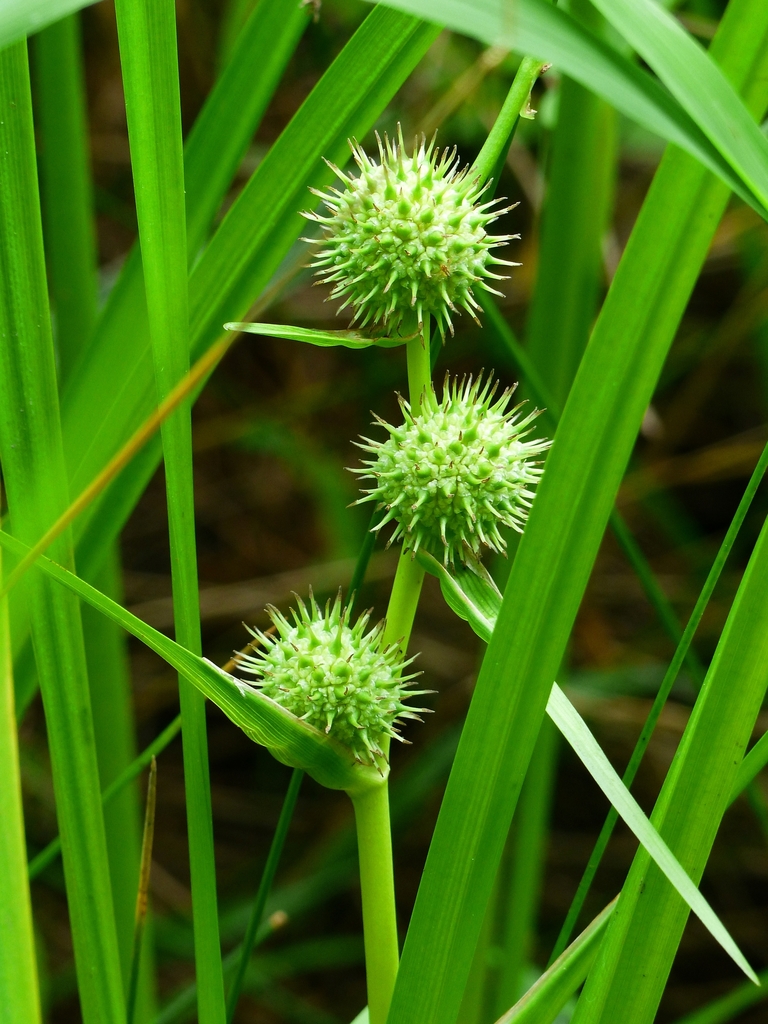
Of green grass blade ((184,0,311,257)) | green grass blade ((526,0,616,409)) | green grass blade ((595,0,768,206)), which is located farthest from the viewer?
green grass blade ((526,0,616,409))

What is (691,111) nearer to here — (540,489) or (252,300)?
(540,489)

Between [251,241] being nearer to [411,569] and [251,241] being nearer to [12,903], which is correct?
[411,569]

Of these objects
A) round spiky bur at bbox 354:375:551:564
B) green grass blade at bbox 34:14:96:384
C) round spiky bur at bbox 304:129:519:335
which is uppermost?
green grass blade at bbox 34:14:96:384

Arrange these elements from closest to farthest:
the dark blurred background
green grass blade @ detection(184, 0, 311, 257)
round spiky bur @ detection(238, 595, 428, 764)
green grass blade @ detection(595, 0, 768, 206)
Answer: green grass blade @ detection(595, 0, 768, 206)
round spiky bur @ detection(238, 595, 428, 764)
green grass blade @ detection(184, 0, 311, 257)
the dark blurred background

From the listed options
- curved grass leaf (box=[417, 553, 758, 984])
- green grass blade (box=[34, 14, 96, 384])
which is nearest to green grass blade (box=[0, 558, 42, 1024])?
curved grass leaf (box=[417, 553, 758, 984])

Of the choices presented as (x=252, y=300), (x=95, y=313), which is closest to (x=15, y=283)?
(x=252, y=300)

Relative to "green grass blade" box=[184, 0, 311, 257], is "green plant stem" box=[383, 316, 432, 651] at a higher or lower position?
lower

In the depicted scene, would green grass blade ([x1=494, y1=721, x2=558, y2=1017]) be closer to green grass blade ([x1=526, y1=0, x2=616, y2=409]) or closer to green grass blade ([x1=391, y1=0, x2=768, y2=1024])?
green grass blade ([x1=526, y1=0, x2=616, y2=409])
